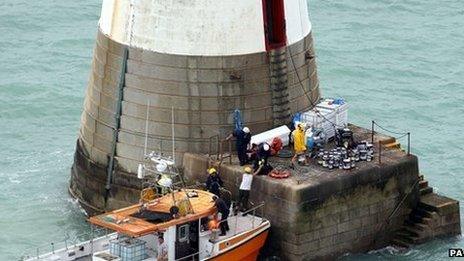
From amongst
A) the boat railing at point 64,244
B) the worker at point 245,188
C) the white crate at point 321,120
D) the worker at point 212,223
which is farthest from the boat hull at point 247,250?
the white crate at point 321,120

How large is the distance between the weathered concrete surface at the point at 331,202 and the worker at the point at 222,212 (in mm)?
1459

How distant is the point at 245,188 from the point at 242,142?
136 centimetres

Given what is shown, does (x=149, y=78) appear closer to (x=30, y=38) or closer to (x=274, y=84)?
(x=274, y=84)

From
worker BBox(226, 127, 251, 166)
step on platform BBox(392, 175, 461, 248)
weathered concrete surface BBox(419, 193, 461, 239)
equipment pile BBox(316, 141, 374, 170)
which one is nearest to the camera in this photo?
worker BBox(226, 127, 251, 166)

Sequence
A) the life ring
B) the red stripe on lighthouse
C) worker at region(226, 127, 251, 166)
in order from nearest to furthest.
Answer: the life ring → worker at region(226, 127, 251, 166) → the red stripe on lighthouse

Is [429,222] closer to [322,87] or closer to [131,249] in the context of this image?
[131,249]

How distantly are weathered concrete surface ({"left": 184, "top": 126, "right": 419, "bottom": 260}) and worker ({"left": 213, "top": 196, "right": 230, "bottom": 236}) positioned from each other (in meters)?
1.46

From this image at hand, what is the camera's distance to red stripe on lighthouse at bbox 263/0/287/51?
148 feet

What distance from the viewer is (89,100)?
47.0 m

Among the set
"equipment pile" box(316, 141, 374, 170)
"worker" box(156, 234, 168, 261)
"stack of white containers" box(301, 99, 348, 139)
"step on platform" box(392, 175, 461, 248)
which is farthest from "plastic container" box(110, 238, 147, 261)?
"step on platform" box(392, 175, 461, 248)

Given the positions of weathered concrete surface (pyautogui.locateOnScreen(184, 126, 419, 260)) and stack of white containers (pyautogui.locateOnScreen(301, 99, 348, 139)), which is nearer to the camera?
weathered concrete surface (pyautogui.locateOnScreen(184, 126, 419, 260))

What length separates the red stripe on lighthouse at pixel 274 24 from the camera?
44969 millimetres

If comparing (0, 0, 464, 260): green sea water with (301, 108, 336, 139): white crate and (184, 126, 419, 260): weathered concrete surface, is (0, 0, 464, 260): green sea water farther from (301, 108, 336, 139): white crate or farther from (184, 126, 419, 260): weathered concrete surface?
(301, 108, 336, 139): white crate

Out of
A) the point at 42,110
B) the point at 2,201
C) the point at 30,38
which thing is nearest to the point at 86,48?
the point at 30,38
